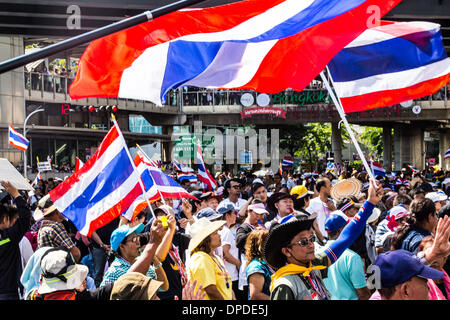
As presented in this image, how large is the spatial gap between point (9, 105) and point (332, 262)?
35.6 metres

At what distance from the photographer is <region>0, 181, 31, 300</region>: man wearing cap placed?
7.07 meters

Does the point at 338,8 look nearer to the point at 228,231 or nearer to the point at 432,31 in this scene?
the point at 432,31

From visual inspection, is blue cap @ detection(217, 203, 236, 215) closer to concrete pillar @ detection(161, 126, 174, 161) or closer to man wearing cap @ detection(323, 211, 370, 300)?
man wearing cap @ detection(323, 211, 370, 300)

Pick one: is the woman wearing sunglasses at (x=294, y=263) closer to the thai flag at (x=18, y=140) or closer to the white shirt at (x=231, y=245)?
the white shirt at (x=231, y=245)

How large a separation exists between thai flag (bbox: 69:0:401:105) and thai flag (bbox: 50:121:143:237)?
0.78 m

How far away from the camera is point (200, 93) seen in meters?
47.8

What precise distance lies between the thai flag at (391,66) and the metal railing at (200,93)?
35574 millimetres

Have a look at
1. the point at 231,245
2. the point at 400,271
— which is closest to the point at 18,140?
the point at 231,245

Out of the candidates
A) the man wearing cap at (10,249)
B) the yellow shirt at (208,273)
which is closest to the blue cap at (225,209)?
the man wearing cap at (10,249)

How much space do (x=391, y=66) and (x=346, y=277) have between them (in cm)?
302

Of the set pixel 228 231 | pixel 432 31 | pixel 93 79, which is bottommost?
pixel 228 231
